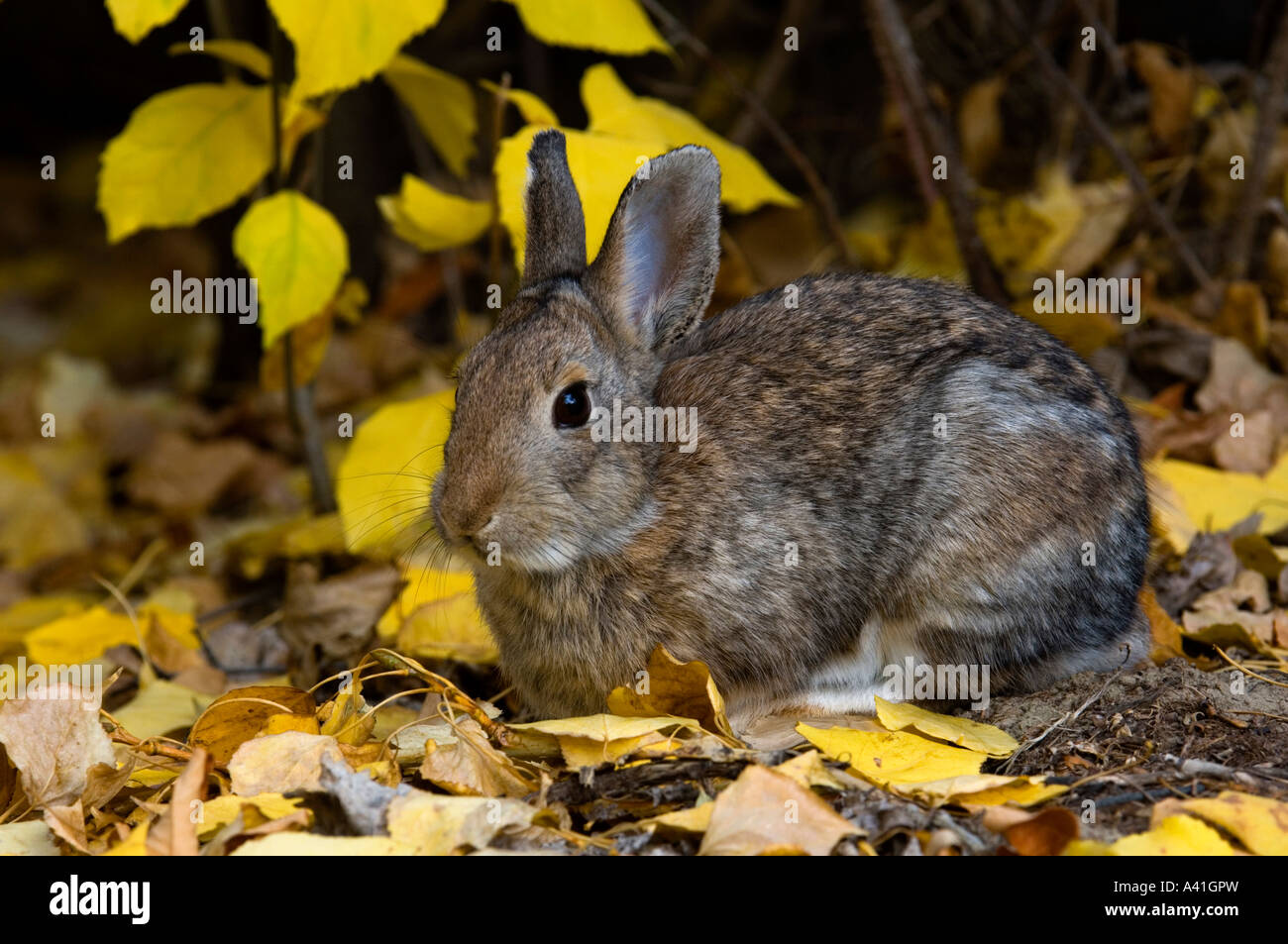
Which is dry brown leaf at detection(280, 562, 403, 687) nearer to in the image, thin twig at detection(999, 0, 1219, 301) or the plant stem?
the plant stem

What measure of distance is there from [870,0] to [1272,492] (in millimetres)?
2840

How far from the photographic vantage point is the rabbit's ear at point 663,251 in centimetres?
453

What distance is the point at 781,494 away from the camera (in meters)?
4.79

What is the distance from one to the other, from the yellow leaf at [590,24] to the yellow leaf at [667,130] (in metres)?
0.43

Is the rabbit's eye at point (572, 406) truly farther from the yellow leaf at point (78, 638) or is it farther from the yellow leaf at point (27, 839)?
the yellow leaf at point (78, 638)

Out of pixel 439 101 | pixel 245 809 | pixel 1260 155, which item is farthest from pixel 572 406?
pixel 1260 155

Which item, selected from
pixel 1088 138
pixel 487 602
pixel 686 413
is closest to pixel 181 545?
pixel 487 602

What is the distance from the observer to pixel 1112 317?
684 centimetres

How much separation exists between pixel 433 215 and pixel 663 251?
1.24m

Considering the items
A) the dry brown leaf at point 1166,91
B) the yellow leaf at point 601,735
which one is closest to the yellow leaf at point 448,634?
the yellow leaf at point 601,735

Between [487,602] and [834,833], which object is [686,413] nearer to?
[487,602]

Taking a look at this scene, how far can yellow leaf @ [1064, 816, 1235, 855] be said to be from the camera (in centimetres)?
324

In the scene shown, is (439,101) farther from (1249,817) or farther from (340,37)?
(1249,817)

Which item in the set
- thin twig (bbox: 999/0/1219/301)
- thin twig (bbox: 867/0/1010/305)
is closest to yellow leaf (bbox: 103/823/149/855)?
thin twig (bbox: 867/0/1010/305)
